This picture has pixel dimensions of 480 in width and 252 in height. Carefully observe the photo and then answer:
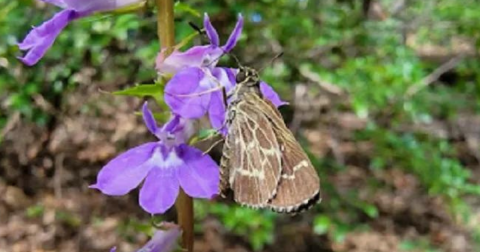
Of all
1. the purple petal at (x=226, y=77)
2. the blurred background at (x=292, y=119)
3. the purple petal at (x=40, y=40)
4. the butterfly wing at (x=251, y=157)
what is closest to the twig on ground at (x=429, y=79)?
the blurred background at (x=292, y=119)

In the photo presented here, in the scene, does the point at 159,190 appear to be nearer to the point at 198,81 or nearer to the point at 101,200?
the point at 198,81

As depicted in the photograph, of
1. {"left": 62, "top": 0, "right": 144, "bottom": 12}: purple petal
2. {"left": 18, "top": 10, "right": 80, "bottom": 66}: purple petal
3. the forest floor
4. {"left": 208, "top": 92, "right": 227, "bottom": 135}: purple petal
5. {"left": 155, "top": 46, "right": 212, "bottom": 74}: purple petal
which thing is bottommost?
the forest floor

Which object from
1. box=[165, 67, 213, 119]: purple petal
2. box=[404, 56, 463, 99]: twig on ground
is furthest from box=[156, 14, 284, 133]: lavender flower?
box=[404, 56, 463, 99]: twig on ground

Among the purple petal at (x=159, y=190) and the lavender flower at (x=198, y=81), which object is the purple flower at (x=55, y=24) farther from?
the purple petal at (x=159, y=190)

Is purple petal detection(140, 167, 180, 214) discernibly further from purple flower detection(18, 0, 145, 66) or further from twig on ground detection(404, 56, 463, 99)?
twig on ground detection(404, 56, 463, 99)

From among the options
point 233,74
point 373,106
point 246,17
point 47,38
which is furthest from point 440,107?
point 47,38

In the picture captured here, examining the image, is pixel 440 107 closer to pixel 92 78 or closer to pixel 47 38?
pixel 92 78
